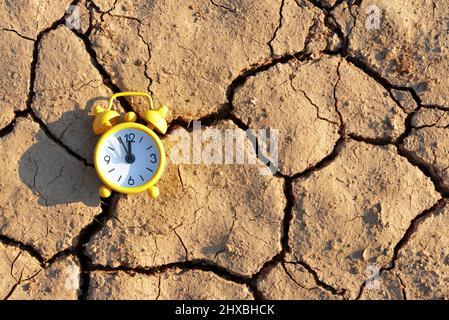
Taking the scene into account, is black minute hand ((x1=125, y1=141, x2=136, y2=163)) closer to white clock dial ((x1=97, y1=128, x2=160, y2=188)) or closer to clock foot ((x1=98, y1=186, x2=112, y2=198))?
white clock dial ((x1=97, y1=128, x2=160, y2=188))

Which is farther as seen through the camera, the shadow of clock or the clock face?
the shadow of clock

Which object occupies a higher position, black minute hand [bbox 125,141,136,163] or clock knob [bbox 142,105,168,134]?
clock knob [bbox 142,105,168,134]

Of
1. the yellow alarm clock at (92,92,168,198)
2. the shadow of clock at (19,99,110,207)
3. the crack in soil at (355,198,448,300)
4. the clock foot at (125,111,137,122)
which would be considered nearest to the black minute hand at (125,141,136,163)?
the yellow alarm clock at (92,92,168,198)

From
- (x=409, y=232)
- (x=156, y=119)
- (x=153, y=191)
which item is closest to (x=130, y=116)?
(x=156, y=119)

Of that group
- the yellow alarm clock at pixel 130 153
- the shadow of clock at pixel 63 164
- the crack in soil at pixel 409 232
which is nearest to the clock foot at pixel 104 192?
the yellow alarm clock at pixel 130 153

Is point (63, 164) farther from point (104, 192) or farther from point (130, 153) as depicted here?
point (130, 153)

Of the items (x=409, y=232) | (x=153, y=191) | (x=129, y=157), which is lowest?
(x=409, y=232)
